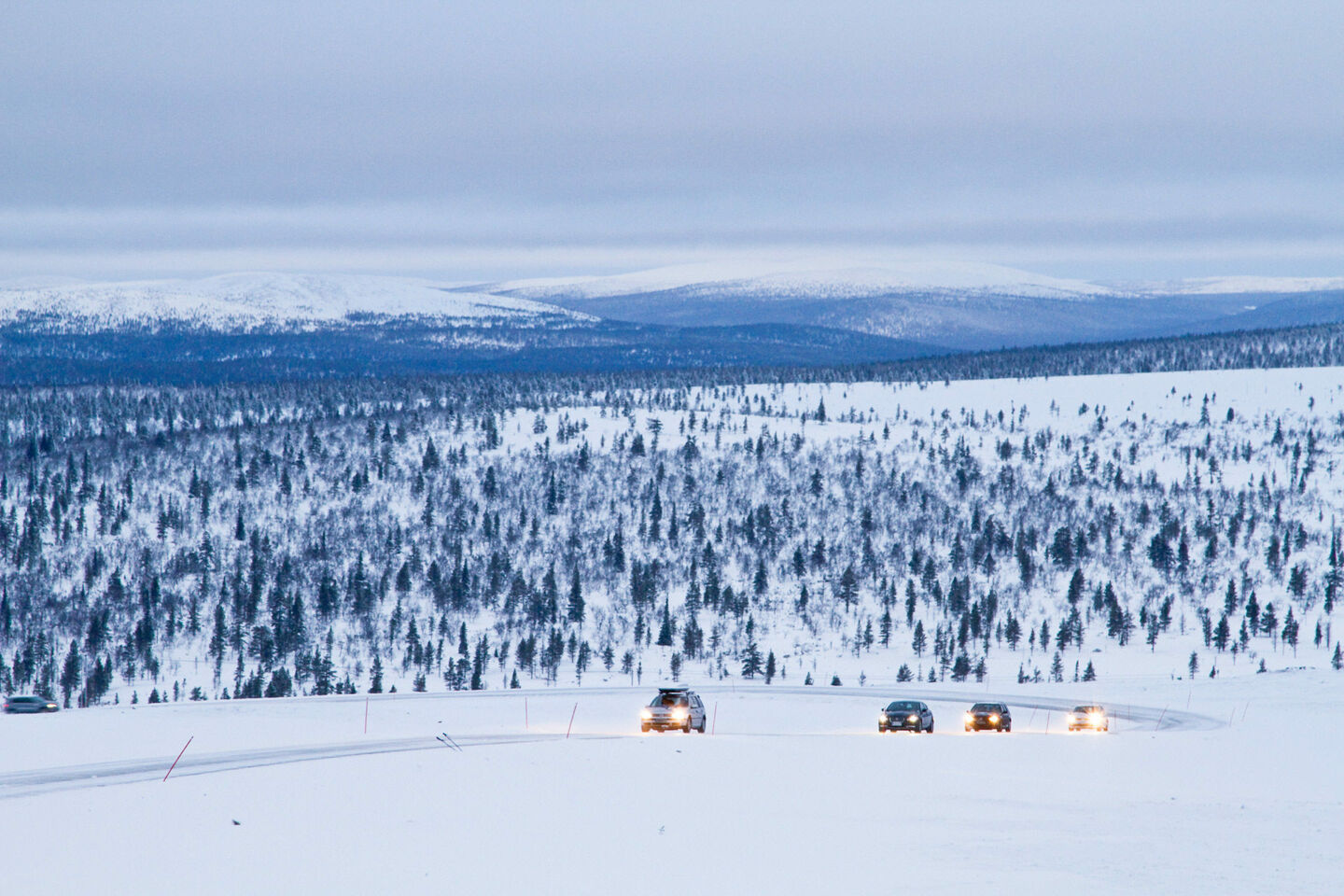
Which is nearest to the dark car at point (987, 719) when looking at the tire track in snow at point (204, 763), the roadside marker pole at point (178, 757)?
the tire track in snow at point (204, 763)

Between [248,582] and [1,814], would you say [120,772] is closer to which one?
[1,814]

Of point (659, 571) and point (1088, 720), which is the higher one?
point (1088, 720)

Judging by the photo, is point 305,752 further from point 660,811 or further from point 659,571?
point 659,571

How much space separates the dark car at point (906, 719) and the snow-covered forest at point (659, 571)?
2194 inches

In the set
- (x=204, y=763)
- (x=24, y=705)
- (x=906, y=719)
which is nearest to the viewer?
(x=204, y=763)

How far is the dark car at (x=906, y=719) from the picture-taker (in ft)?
148

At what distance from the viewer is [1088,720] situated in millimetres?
48594

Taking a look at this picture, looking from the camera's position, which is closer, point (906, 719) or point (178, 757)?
point (178, 757)

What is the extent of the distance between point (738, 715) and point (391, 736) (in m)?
21.3

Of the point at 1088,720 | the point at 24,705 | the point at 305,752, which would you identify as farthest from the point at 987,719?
the point at 24,705

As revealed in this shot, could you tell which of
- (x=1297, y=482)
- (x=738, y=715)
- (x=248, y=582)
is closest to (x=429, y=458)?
(x=248, y=582)

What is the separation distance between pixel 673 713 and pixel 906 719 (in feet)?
27.9

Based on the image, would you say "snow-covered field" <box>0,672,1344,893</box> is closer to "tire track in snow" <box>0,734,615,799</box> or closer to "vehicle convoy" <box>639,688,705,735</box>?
"tire track in snow" <box>0,734,615,799</box>

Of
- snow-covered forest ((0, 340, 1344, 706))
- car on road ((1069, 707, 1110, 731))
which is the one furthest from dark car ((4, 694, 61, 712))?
snow-covered forest ((0, 340, 1344, 706))
